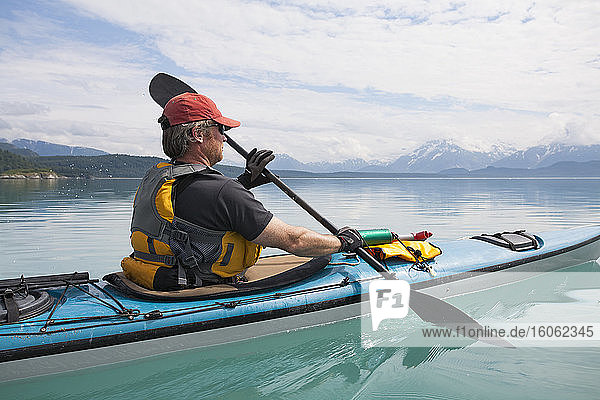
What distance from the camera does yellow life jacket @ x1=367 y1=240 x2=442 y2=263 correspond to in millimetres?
5637

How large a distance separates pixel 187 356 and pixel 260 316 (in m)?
0.73

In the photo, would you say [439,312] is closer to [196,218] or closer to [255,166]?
[255,166]

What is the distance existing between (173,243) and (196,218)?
1.03 ft

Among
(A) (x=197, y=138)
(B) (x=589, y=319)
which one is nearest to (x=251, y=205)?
(A) (x=197, y=138)

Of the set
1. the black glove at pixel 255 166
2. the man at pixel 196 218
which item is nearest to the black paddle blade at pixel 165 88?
the black glove at pixel 255 166

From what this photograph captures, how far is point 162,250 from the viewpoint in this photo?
416cm

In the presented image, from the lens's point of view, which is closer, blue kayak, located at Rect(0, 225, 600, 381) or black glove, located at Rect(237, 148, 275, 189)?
blue kayak, located at Rect(0, 225, 600, 381)

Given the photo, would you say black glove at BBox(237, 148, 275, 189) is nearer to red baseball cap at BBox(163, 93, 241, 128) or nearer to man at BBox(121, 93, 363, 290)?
man at BBox(121, 93, 363, 290)

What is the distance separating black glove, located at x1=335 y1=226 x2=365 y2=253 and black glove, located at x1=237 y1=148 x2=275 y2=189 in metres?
1.09

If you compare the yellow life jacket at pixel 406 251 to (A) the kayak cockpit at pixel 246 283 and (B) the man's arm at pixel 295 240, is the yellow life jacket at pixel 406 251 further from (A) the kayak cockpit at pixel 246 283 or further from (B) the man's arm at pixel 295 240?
(B) the man's arm at pixel 295 240

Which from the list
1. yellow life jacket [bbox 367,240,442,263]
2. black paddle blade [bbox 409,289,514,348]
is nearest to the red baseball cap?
yellow life jacket [bbox 367,240,442,263]

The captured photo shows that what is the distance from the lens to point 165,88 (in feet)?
20.7

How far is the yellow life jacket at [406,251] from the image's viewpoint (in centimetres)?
564

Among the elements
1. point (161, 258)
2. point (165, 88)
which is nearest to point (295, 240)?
point (161, 258)
